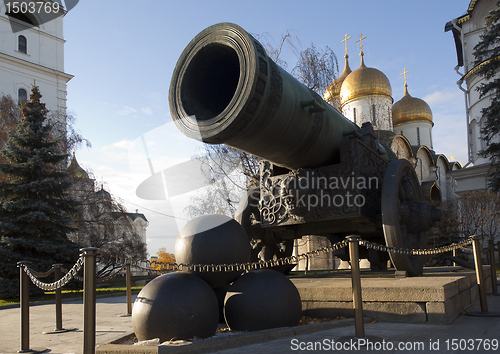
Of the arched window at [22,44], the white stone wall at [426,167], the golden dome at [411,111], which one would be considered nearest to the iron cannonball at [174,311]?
the arched window at [22,44]

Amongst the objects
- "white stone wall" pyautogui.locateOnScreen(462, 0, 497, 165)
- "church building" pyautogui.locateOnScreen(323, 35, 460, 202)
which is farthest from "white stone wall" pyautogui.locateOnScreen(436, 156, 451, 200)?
"white stone wall" pyautogui.locateOnScreen(462, 0, 497, 165)

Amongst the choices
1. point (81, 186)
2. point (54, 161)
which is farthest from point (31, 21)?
point (54, 161)

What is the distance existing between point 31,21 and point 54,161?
2508cm

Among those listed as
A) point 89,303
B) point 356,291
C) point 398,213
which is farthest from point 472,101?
point 89,303

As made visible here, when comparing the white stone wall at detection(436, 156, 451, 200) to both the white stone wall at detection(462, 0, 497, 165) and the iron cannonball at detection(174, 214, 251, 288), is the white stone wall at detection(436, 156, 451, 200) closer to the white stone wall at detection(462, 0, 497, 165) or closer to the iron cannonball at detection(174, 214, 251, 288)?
the white stone wall at detection(462, 0, 497, 165)

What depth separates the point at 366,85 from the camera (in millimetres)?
30891

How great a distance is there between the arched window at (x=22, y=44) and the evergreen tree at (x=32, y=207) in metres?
20.2

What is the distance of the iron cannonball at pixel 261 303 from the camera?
3652 mm

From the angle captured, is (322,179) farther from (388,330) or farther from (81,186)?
(81,186)

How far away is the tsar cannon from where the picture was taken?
3729 millimetres

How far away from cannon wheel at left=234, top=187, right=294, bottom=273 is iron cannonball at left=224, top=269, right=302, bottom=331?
2.03 metres

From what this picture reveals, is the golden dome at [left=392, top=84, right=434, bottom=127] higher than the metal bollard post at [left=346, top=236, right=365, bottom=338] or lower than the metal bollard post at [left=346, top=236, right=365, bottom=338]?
higher

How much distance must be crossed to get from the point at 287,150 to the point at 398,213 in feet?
5.50

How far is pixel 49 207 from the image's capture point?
12.8m
